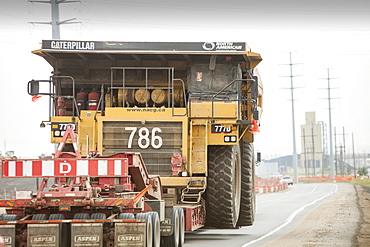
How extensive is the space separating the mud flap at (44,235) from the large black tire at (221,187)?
601 cm

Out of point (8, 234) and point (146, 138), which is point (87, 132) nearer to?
point (146, 138)

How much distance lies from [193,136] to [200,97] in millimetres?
1122

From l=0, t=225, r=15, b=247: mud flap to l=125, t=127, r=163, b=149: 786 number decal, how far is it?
5.29m

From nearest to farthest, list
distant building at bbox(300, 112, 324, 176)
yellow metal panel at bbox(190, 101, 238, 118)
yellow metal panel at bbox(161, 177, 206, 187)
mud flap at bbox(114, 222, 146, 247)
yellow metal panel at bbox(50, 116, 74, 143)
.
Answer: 1. mud flap at bbox(114, 222, 146, 247)
2. yellow metal panel at bbox(161, 177, 206, 187)
3. yellow metal panel at bbox(190, 101, 238, 118)
4. yellow metal panel at bbox(50, 116, 74, 143)
5. distant building at bbox(300, 112, 324, 176)

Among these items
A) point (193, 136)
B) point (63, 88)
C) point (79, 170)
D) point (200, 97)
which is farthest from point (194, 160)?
point (79, 170)

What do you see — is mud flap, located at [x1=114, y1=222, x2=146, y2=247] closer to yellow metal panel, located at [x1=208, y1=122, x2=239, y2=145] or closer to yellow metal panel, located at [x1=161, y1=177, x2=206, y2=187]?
yellow metal panel, located at [x1=161, y1=177, x2=206, y2=187]

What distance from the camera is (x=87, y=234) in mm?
11352

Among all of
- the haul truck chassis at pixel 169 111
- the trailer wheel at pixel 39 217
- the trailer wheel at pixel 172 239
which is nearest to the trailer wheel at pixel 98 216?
the trailer wheel at pixel 39 217

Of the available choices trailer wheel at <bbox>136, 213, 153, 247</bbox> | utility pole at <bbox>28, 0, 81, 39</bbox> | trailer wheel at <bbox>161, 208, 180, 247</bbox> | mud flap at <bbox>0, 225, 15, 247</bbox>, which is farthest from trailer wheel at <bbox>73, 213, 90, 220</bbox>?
utility pole at <bbox>28, 0, 81, 39</bbox>

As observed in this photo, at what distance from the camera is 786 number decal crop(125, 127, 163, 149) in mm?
16500

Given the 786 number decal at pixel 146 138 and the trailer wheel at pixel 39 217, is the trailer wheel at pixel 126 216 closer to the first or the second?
the trailer wheel at pixel 39 217

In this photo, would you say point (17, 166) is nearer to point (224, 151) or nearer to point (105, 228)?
point (105, 228)

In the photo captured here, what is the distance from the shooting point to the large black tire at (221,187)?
16.8m

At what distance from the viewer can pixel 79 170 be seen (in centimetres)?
1175
